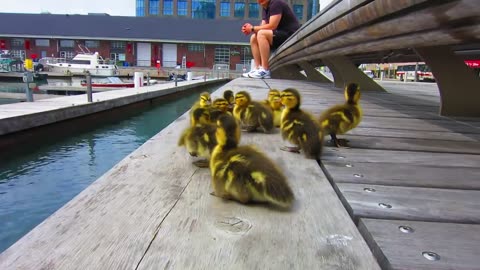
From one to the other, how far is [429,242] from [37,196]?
383 centimetres

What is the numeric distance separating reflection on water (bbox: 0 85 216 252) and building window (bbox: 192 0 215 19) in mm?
61492

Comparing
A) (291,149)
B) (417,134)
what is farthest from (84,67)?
(291,149)

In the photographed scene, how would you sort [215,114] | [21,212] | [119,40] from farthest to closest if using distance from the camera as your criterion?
[119,40] < [21,212] < [215,114]

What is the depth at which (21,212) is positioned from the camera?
3512 millimetres

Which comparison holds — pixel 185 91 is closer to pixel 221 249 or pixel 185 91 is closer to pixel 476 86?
pixel 476 86

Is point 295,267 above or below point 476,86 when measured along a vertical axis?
below

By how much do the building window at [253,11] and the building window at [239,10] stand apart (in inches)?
45.4

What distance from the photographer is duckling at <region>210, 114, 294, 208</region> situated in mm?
1229

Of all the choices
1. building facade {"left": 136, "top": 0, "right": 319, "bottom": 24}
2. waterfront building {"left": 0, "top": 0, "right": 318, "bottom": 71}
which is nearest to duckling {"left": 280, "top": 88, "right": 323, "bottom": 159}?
waterfront building {"left": 0, "top": 0, "right": 318, "bottom": 71}

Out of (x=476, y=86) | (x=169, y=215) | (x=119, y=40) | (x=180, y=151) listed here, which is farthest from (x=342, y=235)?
(x=119, y=40)

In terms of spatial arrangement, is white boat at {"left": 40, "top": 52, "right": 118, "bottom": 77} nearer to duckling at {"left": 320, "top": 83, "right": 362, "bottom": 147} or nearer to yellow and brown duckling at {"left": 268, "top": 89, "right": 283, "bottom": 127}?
yellow and brown duckling at {"left": 268, "top": 89, "right": 283, "bottom": 127}

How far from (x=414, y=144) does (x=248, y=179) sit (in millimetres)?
1338

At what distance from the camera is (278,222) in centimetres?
113

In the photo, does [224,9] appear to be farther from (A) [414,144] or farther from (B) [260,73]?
(A) [414,144]
